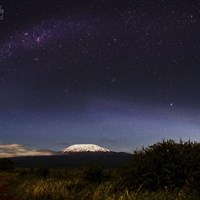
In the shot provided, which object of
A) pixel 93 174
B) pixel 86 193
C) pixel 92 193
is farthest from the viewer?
pixel 93 174

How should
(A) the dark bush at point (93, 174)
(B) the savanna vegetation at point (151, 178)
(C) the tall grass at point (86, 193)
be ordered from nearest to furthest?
(C) the tall grass at point (86, 193) → (B) the savanna vegetation at point (151, 178) → (A) the dark bush at point (93, 174)

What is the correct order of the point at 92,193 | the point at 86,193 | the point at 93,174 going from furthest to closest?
the point at 93,174 → the point at 86,193 → the point at 92,193

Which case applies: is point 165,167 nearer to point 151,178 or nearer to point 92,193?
point 151,178

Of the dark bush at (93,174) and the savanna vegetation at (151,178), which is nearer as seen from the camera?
the savanna vegetation at (151,178)

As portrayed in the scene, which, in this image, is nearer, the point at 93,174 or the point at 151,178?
the point at 151,178

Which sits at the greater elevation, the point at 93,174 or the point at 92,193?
the point at 93,174

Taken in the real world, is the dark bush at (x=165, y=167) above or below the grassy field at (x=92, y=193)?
above

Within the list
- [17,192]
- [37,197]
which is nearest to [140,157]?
[37,197]

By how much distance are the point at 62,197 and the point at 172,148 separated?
19.4ft

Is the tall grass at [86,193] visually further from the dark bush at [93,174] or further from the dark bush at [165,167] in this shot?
the dark bush at [93,174]

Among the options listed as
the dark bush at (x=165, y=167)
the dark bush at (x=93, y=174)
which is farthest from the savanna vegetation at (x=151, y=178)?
the dark bush at (x=93, y=174)

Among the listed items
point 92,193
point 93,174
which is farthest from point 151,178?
point 93,174

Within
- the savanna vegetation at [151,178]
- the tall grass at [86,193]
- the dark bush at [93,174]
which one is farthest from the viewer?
the dark bush at [93,174]

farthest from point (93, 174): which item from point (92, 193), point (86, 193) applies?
point (92, 193)
